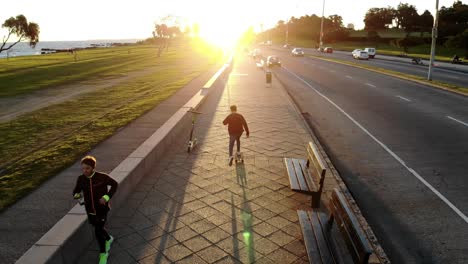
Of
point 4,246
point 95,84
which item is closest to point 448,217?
point 4,246

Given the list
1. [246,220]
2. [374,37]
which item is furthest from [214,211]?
[374,37]

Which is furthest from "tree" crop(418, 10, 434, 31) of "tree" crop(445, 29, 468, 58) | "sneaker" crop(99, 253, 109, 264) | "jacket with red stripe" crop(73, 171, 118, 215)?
"sneaker" crop(99, 253, 109, 264)

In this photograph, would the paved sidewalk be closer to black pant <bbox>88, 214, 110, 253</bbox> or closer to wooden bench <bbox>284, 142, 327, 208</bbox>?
black pant <bbox>88, 214, 110, 253</bbox>

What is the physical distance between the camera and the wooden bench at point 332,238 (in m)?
3.96

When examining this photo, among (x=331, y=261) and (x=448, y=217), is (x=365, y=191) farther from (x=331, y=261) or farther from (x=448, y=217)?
(x=331, y=261)

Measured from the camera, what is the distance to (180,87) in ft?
69.4

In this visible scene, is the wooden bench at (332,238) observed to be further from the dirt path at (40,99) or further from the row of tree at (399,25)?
the row of tree at (399,25)

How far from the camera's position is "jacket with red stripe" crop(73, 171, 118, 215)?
496 centimetres

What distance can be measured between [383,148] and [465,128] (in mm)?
4506

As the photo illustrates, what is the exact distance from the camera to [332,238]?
204 inches

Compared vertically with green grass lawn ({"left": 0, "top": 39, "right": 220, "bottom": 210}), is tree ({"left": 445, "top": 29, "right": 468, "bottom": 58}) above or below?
above

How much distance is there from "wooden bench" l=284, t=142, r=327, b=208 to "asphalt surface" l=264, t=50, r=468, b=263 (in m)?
1.08

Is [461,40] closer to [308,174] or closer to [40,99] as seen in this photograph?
[40,99]

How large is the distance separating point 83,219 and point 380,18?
446 ft
